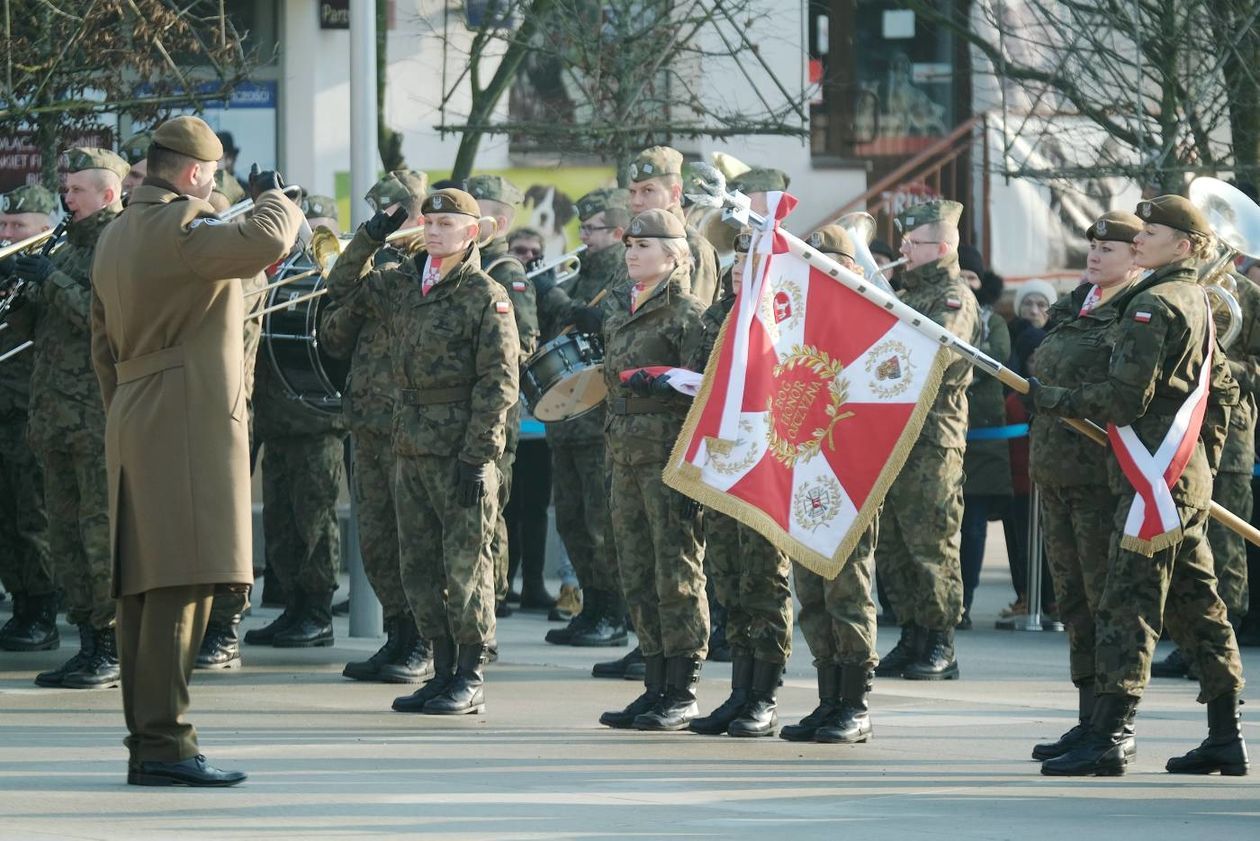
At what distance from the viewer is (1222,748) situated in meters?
8.06

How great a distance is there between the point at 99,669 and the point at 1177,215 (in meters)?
5.01

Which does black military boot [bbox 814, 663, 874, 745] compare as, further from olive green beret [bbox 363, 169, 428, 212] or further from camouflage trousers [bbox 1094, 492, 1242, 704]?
olive green beret [bbox 363, 169, 428, 212]

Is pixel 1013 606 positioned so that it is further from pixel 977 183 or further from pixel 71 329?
pixel 977 183

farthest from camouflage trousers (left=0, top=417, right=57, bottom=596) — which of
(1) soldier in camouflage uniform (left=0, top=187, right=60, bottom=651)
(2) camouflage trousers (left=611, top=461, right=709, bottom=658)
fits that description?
(2) camouflage trousers (left=611, top=461, right=709, bottom=658)

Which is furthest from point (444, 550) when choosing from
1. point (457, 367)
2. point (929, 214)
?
point (929, 214)

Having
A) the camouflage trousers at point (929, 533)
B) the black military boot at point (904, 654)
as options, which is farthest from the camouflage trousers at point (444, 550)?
the black military boot at point (904, 654)

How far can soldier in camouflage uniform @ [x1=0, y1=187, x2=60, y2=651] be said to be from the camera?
11.2 m

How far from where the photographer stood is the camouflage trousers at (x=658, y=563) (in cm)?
916

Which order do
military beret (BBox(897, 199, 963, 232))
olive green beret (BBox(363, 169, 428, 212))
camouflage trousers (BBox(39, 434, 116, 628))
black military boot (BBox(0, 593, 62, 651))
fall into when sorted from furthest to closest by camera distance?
olive green beret (BBox(363, 169, 428, 212)) < black military boot (BBox(0, 593, 62, 651)) < military beret (BBox(897, 199, 963, 232)) < camouflage trousers (BBox(39, 434, 116, 628))

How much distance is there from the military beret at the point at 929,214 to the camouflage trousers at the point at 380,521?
2753mm

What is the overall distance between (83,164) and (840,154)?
13101 mm

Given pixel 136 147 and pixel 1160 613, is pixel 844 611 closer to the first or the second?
pixel 1160 613

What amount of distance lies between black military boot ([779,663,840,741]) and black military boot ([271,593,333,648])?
3.50 meters

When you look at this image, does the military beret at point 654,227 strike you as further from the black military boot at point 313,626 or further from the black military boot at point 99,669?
the black military boot at point 313,626
